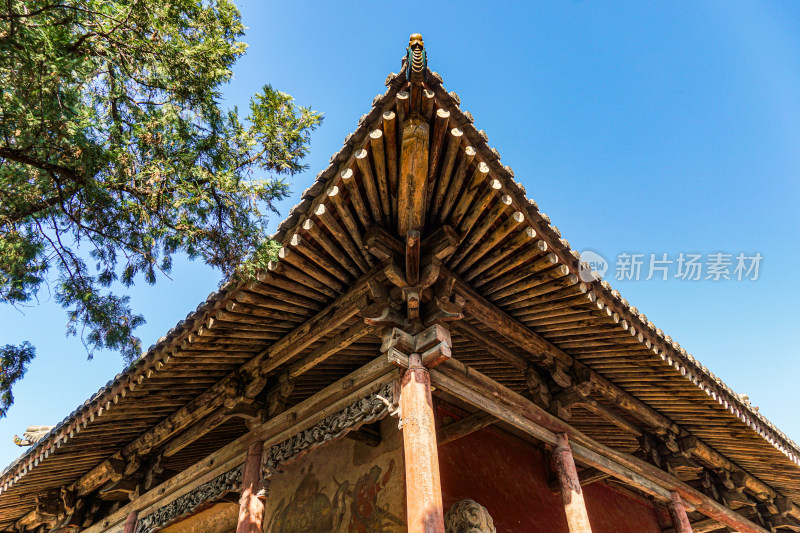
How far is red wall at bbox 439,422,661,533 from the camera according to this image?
24.0 ft

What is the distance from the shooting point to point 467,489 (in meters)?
7.28

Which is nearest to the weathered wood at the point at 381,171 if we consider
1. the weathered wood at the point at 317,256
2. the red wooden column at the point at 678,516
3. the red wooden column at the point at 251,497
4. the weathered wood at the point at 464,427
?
the weathered wood at the point at 317,256

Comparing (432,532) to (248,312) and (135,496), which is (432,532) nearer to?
(248,312)

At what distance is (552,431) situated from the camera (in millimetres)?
6383

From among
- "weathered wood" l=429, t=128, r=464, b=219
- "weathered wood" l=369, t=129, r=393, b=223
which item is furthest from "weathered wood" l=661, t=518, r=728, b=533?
"weathered wood" l=369, t=129, r=393, b=223

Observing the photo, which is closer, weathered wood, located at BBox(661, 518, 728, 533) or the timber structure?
the timber structure

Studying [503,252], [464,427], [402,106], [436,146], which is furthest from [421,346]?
[464,427]

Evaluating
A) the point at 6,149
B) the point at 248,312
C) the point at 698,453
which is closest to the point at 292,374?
the point at 248,312

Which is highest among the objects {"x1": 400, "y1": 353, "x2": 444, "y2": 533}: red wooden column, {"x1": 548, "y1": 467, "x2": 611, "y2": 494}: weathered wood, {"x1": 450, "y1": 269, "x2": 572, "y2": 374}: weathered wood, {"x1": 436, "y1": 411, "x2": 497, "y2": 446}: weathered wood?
{"x1": 450, "y1": 269, "x2": 572, "y2": 374}: weathered wood

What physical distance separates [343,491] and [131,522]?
3.22 metres

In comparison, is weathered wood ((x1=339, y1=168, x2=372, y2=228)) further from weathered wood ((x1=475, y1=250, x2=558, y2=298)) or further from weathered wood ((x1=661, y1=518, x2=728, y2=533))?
weathered wood ((x1=661, y1=518, x2=728, y2=533))

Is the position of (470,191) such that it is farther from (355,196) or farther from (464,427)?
(464,427)

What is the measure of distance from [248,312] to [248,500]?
2.15 meters

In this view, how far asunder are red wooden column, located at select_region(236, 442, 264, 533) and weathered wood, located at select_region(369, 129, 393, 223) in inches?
134
